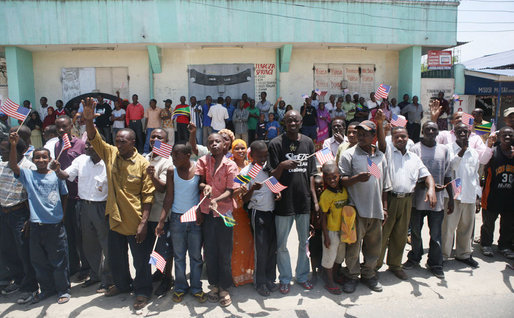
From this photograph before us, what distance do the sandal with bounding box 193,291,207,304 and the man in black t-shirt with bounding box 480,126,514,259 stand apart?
3.87m

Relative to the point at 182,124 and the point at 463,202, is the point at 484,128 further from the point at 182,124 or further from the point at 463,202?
the point at 182,124

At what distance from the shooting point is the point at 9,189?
3.94 m

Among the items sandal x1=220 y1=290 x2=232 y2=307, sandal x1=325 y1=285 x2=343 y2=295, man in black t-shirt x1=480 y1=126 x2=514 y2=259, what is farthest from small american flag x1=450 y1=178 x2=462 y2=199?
sandal x1=220 y1=290 x2=232 y2=307

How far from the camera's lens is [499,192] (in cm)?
502

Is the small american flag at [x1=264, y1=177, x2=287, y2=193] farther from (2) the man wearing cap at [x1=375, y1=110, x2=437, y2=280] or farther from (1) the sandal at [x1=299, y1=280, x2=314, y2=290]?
(2) the man wearing cap at [x1=375, y1=110, x2=437, y2=280]

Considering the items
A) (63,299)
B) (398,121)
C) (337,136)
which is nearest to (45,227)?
(63,299)

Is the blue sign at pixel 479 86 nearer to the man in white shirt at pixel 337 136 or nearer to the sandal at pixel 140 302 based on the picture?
the man in white shirt at pixel 337 136

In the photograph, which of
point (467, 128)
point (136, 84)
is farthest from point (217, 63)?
point (467, 128)

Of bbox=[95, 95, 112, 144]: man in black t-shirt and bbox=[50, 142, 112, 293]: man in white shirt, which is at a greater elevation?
bbox=[95, 95, 112, 144]: man in black t-shirt

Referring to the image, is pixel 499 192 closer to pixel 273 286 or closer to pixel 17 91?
pixel 273 286

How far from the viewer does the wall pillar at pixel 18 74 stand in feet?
36.0

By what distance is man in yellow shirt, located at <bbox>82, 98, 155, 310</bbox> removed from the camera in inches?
145

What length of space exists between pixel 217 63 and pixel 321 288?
9.52 meters

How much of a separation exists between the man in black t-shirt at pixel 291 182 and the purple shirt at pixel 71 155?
2.37 m
